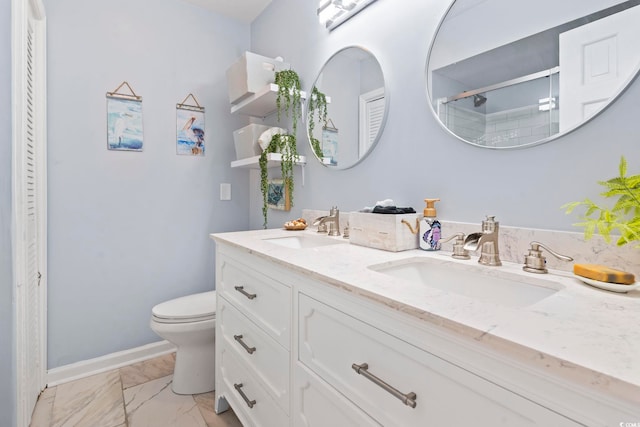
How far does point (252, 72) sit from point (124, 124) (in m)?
0.92

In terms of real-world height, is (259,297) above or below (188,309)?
above

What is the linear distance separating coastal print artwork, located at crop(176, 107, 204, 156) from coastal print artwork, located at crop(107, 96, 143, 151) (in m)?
0.25

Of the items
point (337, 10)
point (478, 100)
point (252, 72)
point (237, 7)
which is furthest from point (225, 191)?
point (478, 100)

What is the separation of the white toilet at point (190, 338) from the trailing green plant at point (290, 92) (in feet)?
4.05

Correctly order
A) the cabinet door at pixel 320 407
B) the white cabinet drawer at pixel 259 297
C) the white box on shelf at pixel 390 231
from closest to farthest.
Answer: the cabinet door at pixel 320 407, the white cabinet drawer at pixel 259 297, the white box on shelf at pixel 390 231

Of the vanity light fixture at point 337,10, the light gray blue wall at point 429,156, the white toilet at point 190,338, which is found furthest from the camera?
the white toilet at point 190,338

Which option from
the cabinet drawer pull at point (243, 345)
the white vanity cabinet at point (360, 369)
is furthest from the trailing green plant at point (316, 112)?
the cabinet drawer pull at point (243, 345)

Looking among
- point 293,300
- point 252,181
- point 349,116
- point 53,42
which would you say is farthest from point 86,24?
point 293,300

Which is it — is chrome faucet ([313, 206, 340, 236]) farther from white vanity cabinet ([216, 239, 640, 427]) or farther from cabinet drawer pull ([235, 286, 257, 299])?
cabinet drawer pull ([235, 286, 257, 299])

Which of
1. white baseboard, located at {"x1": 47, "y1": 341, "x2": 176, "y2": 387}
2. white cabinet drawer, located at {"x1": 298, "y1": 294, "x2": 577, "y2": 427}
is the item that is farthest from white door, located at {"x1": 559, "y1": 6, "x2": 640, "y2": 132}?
white baseboard, located at {"x1": 47, "y1": 341, "x2": 176, "y2": 387}

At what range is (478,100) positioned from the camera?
1.12 meters

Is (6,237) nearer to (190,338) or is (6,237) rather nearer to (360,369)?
(190,338)

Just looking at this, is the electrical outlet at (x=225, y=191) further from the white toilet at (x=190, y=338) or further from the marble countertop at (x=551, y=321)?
the marble countertop at (x=551, y=321)

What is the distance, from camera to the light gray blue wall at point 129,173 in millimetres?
1902
